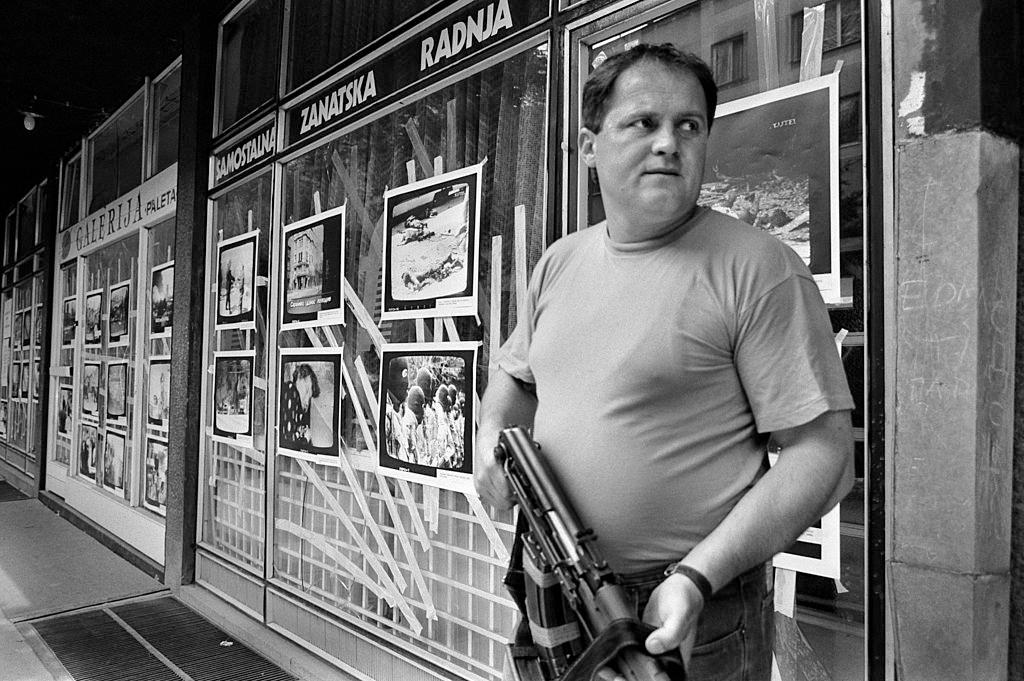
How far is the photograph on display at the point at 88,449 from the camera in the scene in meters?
7.95

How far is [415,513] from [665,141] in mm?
2589

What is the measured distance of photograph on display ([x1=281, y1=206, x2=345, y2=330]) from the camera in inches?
165

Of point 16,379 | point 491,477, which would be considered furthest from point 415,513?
point 16,379

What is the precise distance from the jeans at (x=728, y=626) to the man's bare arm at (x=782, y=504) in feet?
0.42

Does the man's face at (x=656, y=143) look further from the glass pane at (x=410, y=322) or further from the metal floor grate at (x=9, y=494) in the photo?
the metal floor grate at (x=9, y=494)

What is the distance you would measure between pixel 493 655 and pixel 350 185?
7.94ft

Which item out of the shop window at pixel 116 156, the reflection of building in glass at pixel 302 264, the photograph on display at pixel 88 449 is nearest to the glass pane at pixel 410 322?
the reflection of building in glass at pixel 302 264

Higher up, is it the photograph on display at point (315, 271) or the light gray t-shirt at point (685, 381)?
the photograph on display at point (315, 271)

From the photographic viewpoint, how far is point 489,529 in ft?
10.6

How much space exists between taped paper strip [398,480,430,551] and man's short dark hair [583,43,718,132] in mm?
2439

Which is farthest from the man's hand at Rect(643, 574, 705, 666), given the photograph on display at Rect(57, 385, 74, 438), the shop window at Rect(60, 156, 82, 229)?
the shop window at Rect(60, 156, 82, 229)

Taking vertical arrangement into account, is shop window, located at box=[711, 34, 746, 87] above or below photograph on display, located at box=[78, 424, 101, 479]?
above

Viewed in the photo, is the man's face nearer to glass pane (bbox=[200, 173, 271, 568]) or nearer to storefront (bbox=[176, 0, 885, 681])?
storefront (bbox=[176, 0, 885, 681])

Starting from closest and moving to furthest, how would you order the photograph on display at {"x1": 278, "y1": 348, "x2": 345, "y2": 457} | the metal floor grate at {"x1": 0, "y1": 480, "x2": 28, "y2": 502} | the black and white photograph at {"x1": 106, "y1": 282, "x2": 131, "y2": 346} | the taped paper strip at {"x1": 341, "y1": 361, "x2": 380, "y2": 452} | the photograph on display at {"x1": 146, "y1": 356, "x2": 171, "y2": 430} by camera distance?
the taped paper strip at {"x1": 341, "y1": 361, "x2": 380, "y2": 452} < the photograph on display at {"x1": 278, "y1": 348, "x2": 345, "y2": 457} < the photograph on display at {"x1": 146, "y1": 356, "x2": 171, "y2": 430} < the black and white photograph at {"x1": 106, "y1": 282, "x2": 131, "y2": 346} < the metal floor grate at {"x1": 0, "y1": 480, "x2": 28, "y2": 502}
